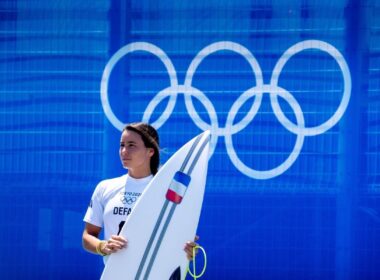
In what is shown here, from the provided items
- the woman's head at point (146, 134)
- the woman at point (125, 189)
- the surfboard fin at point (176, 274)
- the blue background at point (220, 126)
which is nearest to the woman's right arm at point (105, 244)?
the woman at point (125, 189)

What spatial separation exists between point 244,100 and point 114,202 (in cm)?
189

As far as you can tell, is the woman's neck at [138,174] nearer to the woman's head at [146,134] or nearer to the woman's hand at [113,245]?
the woman's head at [146,134]

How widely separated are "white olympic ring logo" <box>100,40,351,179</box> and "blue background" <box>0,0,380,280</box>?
33 millimetres

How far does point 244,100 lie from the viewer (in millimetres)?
5086

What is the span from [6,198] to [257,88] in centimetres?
205

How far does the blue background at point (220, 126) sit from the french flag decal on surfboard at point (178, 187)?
1580 mm

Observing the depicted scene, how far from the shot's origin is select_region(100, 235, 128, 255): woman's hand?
3.30 metres

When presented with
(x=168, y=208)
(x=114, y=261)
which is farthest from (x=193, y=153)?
(x=114, y=261)

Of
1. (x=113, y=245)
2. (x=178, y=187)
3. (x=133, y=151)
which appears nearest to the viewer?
(x=113, y=245)

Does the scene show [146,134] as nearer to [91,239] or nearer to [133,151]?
[133,151]

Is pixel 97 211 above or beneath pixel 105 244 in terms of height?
above

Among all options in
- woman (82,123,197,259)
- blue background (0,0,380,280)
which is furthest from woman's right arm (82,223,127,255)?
blue background (0,0,380,280)

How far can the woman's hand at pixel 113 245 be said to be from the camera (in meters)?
3.30

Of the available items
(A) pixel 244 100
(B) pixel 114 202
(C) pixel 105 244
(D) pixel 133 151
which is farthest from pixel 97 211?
(A) pixel 244 100
